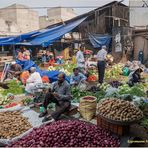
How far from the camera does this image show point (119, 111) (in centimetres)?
417

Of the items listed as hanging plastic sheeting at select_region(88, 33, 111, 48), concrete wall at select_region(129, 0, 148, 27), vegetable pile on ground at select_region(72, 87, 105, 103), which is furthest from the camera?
concrete wall at select_region(129, 0, 148, 27)

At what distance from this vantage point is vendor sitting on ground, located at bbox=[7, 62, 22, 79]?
10.1 m

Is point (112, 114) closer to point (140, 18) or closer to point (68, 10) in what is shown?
point (140, 18)

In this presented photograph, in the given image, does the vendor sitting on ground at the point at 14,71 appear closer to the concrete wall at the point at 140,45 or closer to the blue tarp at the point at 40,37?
the blue tarp at the point at 40,37

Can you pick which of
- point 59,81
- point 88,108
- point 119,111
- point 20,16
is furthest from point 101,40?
point 20,16

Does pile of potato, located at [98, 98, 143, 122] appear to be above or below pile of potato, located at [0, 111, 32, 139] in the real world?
above

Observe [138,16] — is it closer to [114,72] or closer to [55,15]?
[114,72]

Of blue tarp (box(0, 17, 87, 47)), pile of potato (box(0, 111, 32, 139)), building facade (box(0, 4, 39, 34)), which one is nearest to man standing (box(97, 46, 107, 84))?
blue tarp (box(0, 17, 87, 47))

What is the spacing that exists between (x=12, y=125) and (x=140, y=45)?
38.1 feet

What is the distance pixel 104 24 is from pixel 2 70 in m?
9.00

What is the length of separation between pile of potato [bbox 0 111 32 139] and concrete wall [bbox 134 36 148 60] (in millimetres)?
10856

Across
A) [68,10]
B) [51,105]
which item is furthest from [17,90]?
[68,10]

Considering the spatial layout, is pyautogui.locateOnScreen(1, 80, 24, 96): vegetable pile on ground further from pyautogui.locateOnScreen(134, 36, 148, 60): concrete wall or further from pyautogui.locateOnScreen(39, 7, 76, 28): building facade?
pyautogui.locateOnScreen(39, 7, 76, 28): building facade

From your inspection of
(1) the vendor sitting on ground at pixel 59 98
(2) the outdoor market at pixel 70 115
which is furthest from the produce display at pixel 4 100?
(1) the vendor sitting on ground at pixel 59 98
